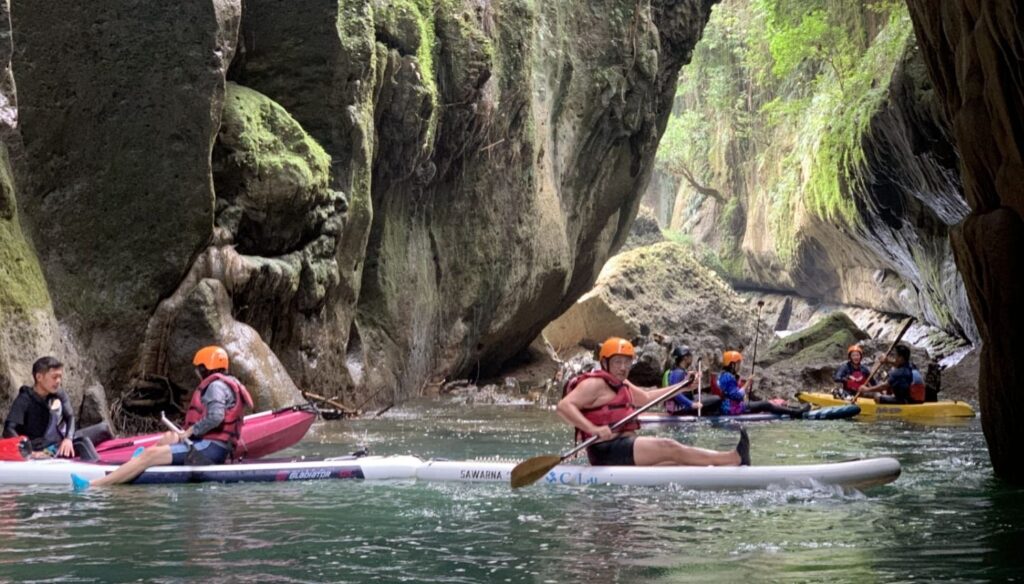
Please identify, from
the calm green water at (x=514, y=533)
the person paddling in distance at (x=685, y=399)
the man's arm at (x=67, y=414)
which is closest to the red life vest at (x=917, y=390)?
the person paddling in distance at (x=685, y=399)

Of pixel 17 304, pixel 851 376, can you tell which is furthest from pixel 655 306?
pixel 17 304

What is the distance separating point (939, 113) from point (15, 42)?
514 inches

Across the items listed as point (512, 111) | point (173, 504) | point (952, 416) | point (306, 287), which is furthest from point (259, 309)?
point (952, 416)

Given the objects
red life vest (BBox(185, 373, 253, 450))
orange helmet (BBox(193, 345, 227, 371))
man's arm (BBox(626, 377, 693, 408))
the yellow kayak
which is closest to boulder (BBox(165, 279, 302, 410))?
red life vest (BBox(185, 373, 253, 450))

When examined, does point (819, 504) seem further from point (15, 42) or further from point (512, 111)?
point (512, 111)

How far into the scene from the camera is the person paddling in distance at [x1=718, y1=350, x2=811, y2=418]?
1645 cm

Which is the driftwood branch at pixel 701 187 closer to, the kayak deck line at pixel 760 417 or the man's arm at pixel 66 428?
the kayak deck line at pixel 760 417

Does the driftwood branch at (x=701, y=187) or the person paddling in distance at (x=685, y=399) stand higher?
the driftwood branch at (x=701, y=187)

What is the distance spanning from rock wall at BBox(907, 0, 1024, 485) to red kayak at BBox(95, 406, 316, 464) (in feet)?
19.2

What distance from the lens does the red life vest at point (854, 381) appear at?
18.5m

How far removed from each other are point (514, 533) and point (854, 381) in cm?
1307

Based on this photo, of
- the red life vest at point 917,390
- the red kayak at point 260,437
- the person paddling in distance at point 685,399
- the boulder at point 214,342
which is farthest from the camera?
the red life vest at point 917,390

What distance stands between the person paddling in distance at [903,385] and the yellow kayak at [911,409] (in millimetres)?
238

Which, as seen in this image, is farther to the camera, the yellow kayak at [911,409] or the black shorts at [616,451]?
the yellow kayak at [911,409]
